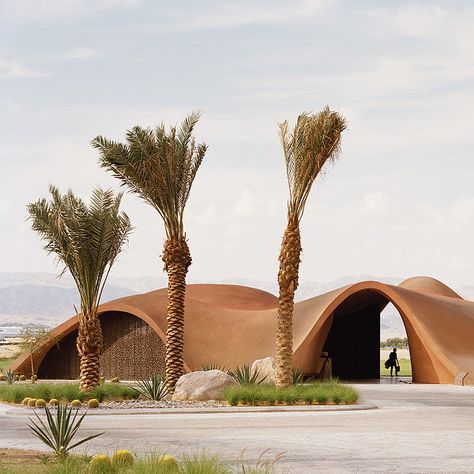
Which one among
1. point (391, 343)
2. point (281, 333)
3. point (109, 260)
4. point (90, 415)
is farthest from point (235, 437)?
point (391, 343)

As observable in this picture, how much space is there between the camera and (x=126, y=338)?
157ft

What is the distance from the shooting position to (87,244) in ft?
101

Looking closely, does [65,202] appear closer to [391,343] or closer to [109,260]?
[109,260]

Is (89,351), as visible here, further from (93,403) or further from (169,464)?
(169,464)

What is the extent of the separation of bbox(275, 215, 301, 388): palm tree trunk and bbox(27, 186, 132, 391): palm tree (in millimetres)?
Answer: 5121

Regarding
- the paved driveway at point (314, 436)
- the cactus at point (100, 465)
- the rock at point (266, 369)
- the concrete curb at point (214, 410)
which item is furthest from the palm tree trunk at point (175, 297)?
the cactus at point (100, 465)

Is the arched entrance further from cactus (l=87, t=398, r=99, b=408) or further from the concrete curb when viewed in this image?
cactus (l=87, t=398, r=99, b=408)

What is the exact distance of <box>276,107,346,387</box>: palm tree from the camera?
30.2 meters

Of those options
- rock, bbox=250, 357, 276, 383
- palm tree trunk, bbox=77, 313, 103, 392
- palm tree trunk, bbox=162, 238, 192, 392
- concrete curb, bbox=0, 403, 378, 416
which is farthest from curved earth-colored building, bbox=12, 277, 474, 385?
concrete curb, bbox=0, 403, 378, 416

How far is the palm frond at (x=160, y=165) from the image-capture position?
103ft

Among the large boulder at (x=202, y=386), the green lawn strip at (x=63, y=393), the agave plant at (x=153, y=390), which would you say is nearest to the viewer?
the green lawn strip at (x=63, y=393)

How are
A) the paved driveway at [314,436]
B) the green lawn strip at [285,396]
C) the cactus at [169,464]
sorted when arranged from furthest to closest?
the green lawn strip at [285,396]
the paved driveway at [314,436]
the cactus at [169,464]

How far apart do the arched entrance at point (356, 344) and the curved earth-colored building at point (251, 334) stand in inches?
35.1

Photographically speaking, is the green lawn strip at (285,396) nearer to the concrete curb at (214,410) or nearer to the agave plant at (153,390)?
the concrete curb at (214,410)
